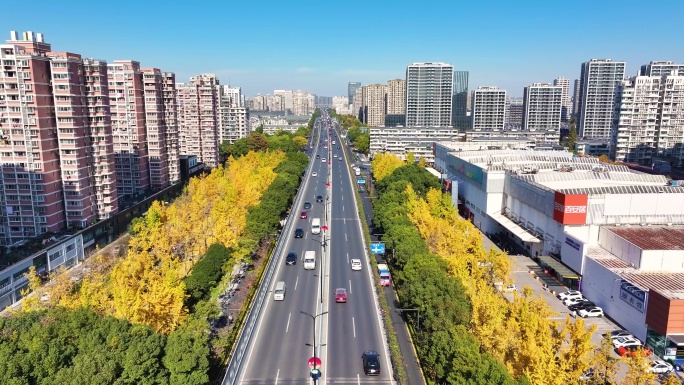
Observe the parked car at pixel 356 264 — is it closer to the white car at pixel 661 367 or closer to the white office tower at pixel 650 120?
the white car at pixel 661 367

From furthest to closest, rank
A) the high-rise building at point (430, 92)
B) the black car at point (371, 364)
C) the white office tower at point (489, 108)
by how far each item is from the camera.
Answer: the high-rise building at point (430, 92)
the white office tower at point (489, 108)
the black car at point (371, 364)

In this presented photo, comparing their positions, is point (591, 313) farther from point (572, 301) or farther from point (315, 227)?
point (315, 227)

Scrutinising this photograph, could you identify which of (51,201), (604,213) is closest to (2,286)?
(51,201)

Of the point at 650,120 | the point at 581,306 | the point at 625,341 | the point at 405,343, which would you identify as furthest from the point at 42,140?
the point at 650,120

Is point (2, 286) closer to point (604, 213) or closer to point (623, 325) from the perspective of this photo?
point (623, 325)

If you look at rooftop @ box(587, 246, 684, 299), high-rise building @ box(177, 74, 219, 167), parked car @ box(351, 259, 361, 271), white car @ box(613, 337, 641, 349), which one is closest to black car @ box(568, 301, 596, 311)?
rooftop @ box(587, 246, 684, 299)

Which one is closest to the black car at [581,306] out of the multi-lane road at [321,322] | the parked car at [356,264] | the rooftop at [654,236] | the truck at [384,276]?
the rooftop at [654,236]

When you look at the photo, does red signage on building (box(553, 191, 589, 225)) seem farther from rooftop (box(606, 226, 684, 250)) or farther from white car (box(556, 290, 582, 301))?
white car (box(556, 290, 582, 301))
